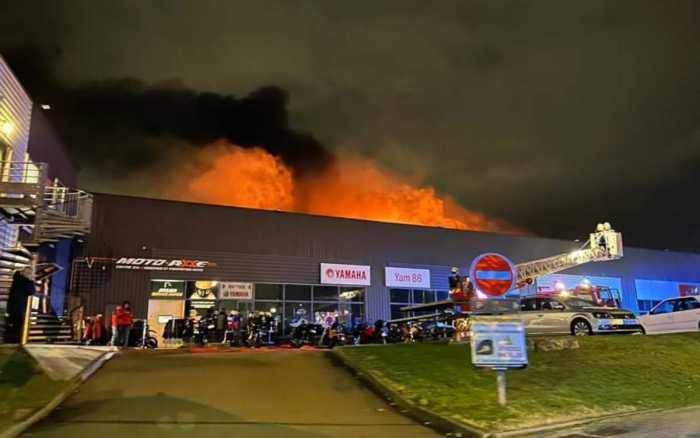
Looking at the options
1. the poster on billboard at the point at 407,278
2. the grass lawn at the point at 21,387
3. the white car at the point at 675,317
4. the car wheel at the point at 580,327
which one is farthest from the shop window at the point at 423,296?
the grass lawn at the point at 21,387

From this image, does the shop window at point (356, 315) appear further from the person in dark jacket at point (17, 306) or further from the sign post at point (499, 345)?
the sign post at point (499, 345)

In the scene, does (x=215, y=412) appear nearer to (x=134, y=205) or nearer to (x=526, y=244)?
(x=134, y=205)

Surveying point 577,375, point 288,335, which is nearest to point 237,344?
point 288,335

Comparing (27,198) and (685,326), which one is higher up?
(27,198)

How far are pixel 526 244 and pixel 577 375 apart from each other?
2853 cm

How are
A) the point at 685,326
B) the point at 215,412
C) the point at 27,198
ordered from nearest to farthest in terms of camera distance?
1. the point at 215,412
2. the point at 27,198
3. the point at 685,326

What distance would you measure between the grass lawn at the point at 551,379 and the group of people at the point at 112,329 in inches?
321

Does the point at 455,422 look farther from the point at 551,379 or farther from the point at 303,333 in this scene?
the point at 303,333

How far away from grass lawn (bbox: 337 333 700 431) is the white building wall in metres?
12.3

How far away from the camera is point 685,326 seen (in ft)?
63.9

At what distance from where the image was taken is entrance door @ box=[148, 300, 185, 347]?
2736cm

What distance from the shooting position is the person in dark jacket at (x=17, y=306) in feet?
54.2

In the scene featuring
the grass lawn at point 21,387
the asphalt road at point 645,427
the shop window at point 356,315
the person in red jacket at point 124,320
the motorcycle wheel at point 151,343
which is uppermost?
the shop window at point 356,315

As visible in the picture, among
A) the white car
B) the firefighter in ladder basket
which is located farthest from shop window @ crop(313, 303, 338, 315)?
the white car
